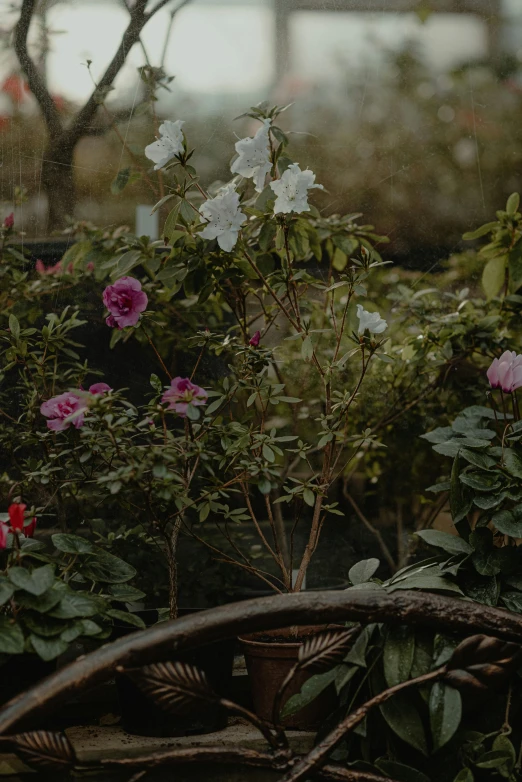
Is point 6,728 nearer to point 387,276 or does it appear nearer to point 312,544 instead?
point 312,544

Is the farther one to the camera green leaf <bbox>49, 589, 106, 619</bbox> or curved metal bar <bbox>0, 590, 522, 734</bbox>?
green leaf <bbox>49, 589, 106, 619</bbox>

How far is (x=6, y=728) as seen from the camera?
104cm

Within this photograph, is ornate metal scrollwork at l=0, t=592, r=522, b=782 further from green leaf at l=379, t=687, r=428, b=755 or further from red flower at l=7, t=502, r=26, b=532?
red flower at l=7, t=502, r=26, b=532

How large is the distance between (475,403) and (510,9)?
109 cm

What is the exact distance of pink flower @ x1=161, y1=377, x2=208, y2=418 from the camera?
4.40 feet

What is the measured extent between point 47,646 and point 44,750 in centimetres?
16

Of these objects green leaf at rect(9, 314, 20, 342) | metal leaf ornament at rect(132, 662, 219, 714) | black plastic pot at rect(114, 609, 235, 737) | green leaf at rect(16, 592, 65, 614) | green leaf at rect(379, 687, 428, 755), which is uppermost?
green leaf at rect(9, 314, 20, 342)

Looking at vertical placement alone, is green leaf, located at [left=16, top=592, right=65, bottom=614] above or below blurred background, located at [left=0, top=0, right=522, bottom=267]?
below

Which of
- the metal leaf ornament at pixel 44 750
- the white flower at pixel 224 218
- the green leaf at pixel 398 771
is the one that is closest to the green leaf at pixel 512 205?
the white flower at pixel 224 218

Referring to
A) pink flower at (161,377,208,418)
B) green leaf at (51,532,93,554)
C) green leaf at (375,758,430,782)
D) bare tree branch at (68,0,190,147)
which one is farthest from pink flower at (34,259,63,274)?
green leaf at (375,758,430,782)

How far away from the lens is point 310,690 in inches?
50.5

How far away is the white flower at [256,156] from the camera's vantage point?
1453 mm

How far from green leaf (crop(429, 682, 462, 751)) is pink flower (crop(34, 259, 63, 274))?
47.1 inches

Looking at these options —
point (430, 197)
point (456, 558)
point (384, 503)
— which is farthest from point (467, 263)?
point (456, 558)
